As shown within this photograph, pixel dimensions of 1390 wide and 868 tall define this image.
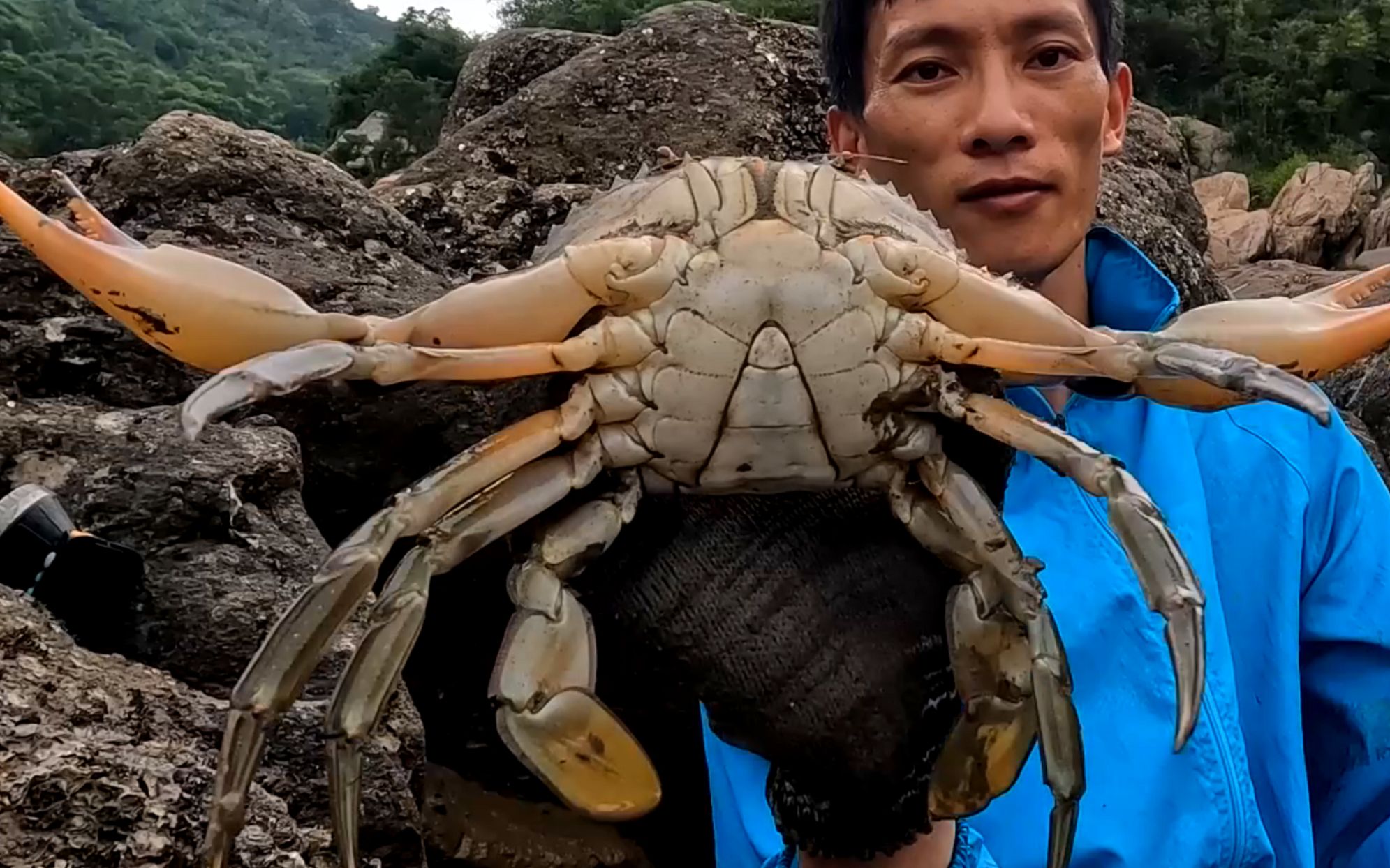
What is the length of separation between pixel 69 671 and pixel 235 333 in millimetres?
751

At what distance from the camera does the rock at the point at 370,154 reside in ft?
54.5

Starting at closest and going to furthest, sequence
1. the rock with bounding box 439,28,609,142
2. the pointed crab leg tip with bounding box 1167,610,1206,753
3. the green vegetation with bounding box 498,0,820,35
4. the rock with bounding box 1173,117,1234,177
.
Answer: the pointed crab leg tip with bounding box 1167,610,1206,753
the rock with bounding box 439,28,609,142
the rock with bounding box 1173,117,1234,177
the green vegetation with bounding box 498,0,820,35

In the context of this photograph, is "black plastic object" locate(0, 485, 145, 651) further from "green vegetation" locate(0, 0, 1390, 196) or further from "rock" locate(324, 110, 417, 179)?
"green vegetation" locate(0, 0, 1390, 196)

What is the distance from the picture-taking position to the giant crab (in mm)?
1548

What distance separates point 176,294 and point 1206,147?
26.1 m

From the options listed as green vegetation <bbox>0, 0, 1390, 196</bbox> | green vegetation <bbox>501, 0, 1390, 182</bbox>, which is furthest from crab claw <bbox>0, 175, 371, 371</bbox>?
green vegetation <bbox>501, 0, 1390, 182</bbox>

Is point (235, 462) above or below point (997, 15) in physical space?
below

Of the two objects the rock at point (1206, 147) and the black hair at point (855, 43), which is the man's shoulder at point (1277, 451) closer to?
the black hair at point (855, 43)

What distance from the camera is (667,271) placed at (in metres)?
1.56

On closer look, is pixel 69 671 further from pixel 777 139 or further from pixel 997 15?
pixel 777 139

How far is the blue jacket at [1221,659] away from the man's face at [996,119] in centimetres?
30

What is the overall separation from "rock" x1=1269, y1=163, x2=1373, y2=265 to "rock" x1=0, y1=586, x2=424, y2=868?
17.3m

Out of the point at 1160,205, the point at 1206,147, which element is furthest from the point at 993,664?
the point at 1206,147

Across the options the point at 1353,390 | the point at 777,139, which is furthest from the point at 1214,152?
the point at 777,139
